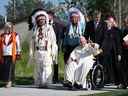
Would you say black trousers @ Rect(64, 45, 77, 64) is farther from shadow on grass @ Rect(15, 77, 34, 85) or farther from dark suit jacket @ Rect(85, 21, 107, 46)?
shadow on grass @ Rect(15, 77, 34, 85)

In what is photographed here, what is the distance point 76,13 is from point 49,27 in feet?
2.74

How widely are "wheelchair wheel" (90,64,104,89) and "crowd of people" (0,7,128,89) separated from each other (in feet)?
0.70

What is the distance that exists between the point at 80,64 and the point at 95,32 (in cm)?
116

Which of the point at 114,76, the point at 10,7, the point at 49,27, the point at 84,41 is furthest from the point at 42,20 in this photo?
the point at 10,7

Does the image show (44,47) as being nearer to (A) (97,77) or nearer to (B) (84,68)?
(B) (84,68)

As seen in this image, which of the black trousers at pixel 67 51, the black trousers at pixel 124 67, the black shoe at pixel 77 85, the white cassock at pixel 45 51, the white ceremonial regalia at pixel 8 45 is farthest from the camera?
the white ceremonial regalia at pixel 8 45

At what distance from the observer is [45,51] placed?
16953 millimetres

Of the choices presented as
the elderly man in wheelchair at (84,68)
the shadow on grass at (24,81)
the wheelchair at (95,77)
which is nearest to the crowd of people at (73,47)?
the elderly man in wheelchair at (84,68)

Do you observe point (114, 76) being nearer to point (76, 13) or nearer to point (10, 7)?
point (76, 13)

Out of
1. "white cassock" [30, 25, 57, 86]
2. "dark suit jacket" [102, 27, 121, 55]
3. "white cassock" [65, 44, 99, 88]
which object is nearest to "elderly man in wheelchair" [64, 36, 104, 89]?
Result: "white cassock" [65, 44, 99, 88]

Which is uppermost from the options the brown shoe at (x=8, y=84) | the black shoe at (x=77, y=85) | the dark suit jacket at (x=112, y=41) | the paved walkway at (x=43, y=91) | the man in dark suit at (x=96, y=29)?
the man in dark suit at (x=96, y=29)

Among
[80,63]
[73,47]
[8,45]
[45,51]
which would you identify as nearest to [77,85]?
[80,63]

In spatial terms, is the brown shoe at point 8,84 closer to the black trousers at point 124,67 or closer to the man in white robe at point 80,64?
the man in white robe at point 80,64

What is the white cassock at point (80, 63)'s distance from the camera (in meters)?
16.2
